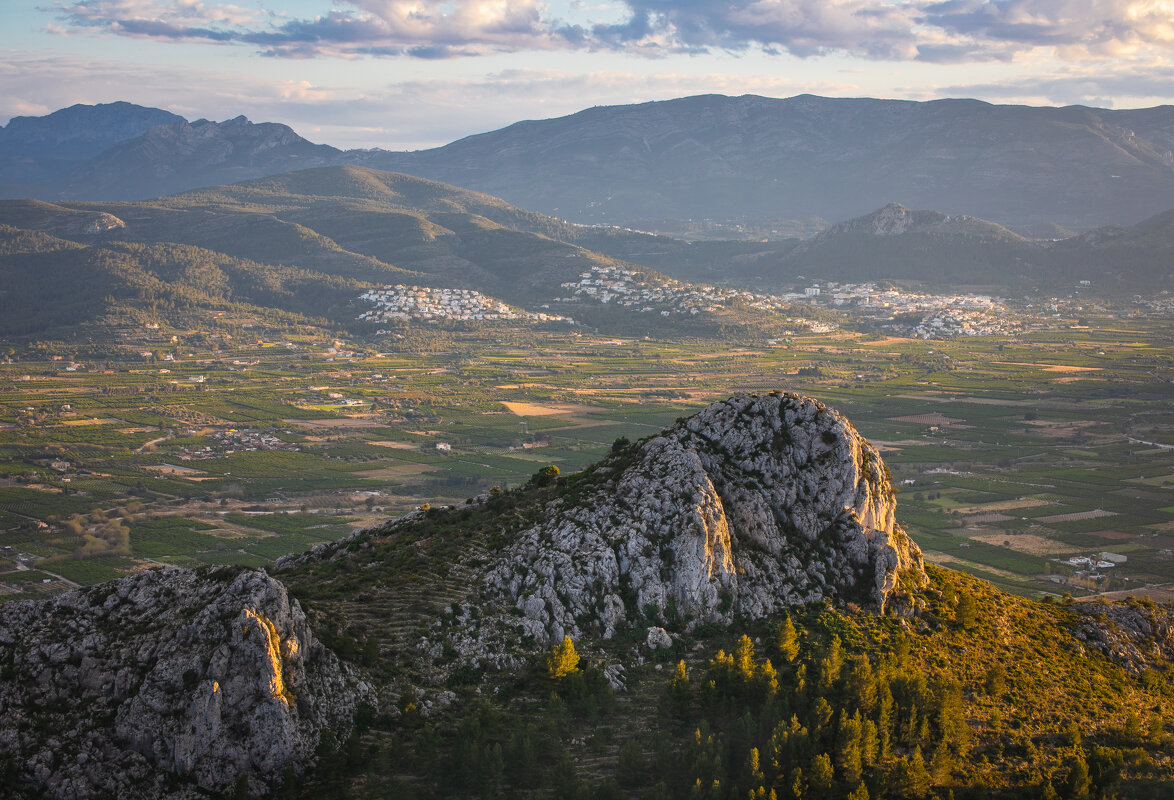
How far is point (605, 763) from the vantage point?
2920 cm

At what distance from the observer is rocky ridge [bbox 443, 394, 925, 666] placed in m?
35.2

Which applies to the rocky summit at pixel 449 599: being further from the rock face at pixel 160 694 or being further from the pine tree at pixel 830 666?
the pine tree at pixel 830 666

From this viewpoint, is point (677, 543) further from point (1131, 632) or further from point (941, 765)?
point (1131, 632)

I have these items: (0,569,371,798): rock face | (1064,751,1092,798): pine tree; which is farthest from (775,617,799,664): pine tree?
(0,569,371,798): rock face

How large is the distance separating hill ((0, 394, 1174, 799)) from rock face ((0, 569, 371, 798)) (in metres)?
0.07

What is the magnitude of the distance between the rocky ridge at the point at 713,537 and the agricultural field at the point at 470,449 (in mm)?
41941

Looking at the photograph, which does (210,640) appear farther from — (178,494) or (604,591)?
(178,494)

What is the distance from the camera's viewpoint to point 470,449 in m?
131

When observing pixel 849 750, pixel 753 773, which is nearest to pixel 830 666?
pixel 849 750

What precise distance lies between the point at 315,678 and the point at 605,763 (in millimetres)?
9494

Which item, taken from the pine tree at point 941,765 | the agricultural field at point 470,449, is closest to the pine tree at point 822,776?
the pine tree at point 941,765

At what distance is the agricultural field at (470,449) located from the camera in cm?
8762

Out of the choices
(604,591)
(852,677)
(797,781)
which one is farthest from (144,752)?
(852,677)

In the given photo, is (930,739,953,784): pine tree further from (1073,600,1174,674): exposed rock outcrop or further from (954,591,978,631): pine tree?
(1073,600,1174,674): exposed rock outcrop
